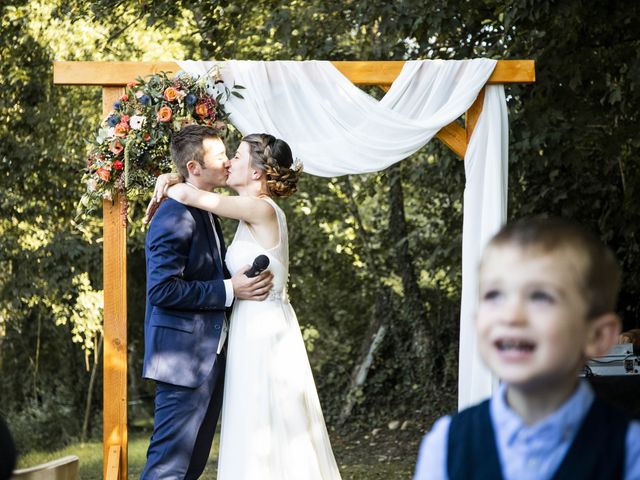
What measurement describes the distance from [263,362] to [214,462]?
485 cm

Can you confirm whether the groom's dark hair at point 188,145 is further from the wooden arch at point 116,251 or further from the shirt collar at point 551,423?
the shirt collar at point 551,423

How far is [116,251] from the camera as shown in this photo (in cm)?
503

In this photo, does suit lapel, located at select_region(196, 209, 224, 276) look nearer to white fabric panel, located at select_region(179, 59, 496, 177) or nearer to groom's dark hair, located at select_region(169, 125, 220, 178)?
groom's dark hair, located at select_region(169, 125, 220, 178)

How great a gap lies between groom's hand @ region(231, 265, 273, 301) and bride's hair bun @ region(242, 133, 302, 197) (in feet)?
1.34

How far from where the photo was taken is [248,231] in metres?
4.44

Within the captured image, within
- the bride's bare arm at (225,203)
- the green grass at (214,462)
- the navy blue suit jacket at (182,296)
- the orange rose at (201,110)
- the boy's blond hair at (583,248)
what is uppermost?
the orange rose at (201,110)

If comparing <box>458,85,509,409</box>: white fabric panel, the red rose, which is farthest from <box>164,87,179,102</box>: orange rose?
<box>458,85,509,409</box>: white fabric panel

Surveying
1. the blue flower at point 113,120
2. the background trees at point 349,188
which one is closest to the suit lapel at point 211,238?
the blue flower at point 113,120

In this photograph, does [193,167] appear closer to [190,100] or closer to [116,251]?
[190,100]

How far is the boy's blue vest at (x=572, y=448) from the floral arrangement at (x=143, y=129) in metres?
3.62

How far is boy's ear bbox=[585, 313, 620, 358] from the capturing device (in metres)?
1.27

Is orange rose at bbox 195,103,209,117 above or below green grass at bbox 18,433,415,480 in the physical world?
above

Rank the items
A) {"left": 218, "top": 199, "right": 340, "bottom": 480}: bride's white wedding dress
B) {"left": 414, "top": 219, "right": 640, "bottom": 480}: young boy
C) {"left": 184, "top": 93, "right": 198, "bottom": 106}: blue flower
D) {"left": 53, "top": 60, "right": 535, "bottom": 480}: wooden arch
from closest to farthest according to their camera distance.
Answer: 1. {"left": 414, "top": 219, "right": 640, "bottom": 480}: young boy
2. {"left": 218, "top": 199, "right": 340, "bottom": 480}: bride's white wedding dress
3. {"left": 184, "top": 93, "right": 198, "bottom": 106}: blue flower
4. {"left": 53, "top": 60, "right": 535, "bottom": 480}: wooden arch

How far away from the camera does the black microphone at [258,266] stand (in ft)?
13.9
